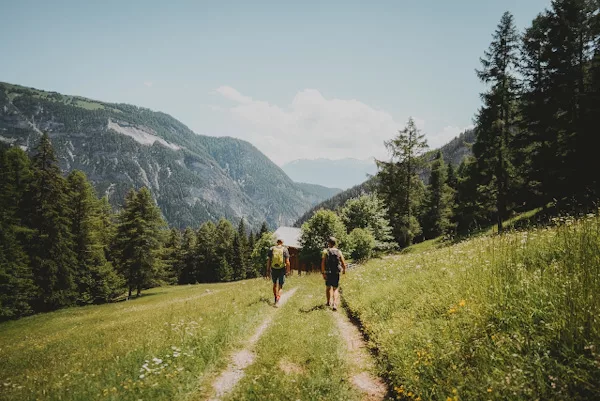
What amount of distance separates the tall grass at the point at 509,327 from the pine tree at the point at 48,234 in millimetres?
40011

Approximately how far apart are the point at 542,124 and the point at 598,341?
1046 inches

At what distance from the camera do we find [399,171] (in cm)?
3706

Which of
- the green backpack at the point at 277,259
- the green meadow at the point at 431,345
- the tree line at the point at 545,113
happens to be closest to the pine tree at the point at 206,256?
the tree line at the point at 545,113

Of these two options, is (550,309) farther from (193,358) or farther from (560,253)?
(193,358)

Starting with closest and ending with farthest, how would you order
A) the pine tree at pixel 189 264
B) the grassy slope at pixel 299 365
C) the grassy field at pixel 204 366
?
the grassy slope at pixel 299 365, the grassy field at pixel 204 366, the pine tree at pixel 189 264

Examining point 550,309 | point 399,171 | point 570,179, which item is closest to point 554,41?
point 570,179

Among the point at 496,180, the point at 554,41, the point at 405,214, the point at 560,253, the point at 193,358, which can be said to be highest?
the point at 554,41

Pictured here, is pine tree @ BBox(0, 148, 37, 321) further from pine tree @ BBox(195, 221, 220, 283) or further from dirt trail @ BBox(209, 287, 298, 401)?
pine tree @ BBox(195, 221, 220, 283)

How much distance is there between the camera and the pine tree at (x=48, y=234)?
33906 mm

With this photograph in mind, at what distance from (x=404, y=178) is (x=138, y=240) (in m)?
38.0

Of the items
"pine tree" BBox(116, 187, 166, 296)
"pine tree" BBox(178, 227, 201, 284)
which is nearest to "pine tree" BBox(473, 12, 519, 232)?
"pine tree" BBox(116, 187, 166, 296)

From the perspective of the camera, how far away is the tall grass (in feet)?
12.6

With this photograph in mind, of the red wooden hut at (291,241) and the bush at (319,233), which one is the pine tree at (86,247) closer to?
the red wooden hut at (291,241)

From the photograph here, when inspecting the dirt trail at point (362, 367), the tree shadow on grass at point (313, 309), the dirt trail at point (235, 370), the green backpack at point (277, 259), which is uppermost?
the green backpack at point (277, 259)
